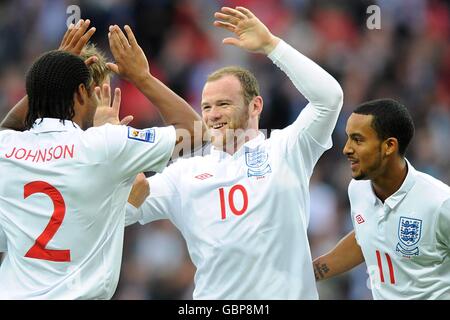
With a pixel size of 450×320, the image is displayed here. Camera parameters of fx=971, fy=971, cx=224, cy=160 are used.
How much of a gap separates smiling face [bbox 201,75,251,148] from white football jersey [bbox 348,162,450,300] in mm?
972

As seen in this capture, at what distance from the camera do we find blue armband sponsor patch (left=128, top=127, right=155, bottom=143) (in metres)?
5.03

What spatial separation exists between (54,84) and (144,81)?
591mm

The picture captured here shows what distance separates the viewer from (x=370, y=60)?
42.3ft

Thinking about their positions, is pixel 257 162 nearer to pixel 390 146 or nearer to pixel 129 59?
pixel 390 146

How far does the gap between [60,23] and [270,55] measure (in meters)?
7.90

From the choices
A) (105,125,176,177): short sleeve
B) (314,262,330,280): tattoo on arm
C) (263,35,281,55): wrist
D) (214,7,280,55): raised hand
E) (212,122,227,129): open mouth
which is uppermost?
(214,7,280,55): raised hand

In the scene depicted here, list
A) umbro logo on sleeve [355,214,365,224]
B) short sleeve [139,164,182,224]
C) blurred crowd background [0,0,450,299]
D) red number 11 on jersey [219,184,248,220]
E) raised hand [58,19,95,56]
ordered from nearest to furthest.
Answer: raised hand [58,19,95,56] → red number 11 on jersey [219,184,248,220] → short sleeve [139,164,182,224] → umbro logo on sleeve [355,214,365,224] → blurred crowd background [0,0,450,299]

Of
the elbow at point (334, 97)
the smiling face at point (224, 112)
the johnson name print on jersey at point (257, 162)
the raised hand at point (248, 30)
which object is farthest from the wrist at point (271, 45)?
the johnson name print on jersey at point (257, 162)

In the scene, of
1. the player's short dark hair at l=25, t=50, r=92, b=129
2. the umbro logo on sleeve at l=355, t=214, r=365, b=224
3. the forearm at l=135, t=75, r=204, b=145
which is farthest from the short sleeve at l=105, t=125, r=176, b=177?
the umbro logo on sleeve at l=355, t=214, r=365, b=224

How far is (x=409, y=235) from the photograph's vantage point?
5.82m

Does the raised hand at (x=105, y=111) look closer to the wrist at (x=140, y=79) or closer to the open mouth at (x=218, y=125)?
the wrist at (x=140, y=79)

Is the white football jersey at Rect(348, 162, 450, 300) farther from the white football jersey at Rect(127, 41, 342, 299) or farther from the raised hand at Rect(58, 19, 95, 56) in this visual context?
the raised hand at Rect(58, 19, 95, 56)

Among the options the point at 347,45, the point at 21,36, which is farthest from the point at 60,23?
the point at 347,45

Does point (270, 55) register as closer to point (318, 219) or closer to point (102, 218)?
point (102, 218)
